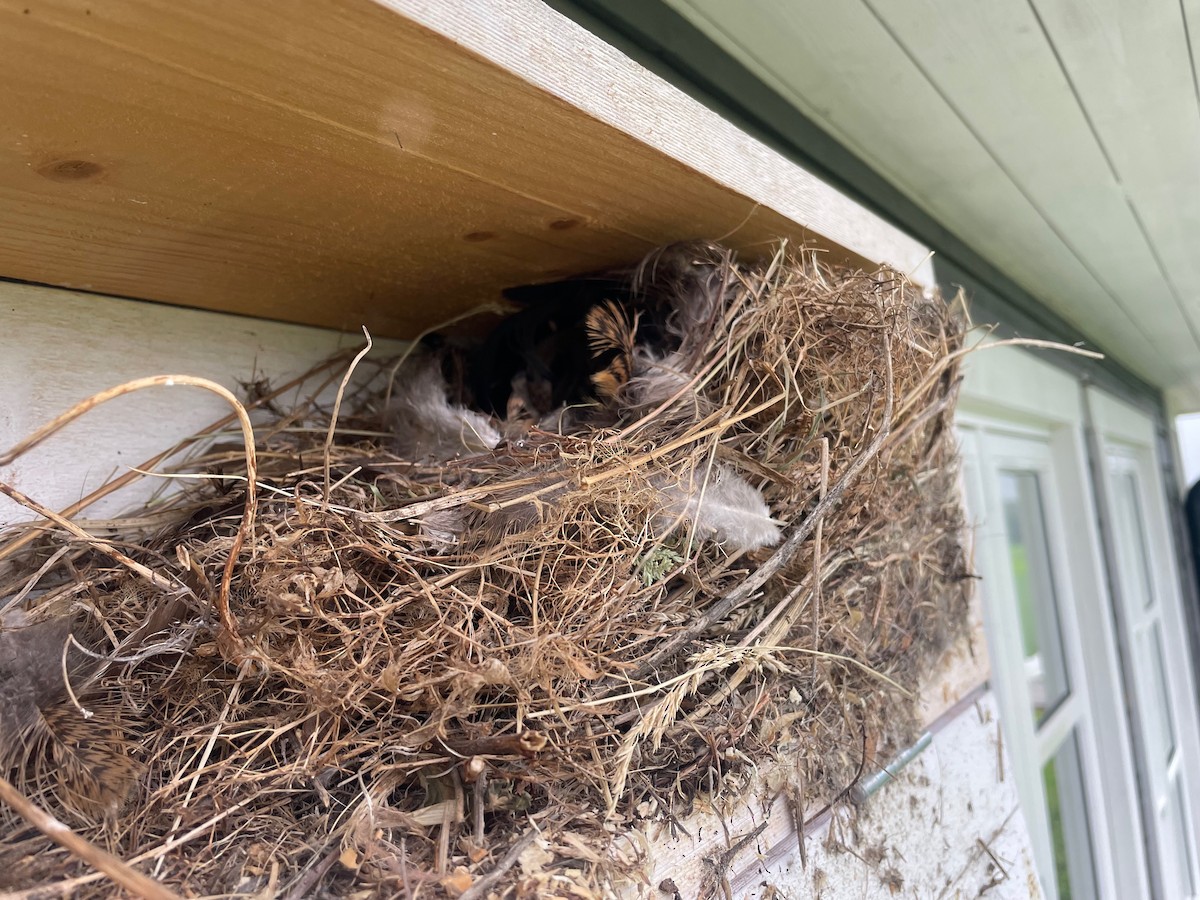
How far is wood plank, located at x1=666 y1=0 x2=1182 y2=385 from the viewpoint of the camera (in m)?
0.84

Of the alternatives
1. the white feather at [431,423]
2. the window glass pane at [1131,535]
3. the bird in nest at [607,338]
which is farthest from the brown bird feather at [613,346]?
the window glass pane at [1131,535]

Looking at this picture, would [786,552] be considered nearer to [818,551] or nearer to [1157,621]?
[818,551]

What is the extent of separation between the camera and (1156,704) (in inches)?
121

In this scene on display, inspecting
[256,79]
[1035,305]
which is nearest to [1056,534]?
[1035,305]

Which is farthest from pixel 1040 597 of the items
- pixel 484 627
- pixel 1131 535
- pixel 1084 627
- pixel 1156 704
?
pixel 484 627

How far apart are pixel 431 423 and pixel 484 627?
28cm

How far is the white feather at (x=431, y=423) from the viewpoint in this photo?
0.62 m

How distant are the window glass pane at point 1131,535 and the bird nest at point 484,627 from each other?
8.81ft

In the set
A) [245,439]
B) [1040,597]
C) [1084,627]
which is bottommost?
[1084,627]

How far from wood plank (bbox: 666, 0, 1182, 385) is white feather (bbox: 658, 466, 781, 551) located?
0.60 meters

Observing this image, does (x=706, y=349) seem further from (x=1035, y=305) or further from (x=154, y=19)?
(x=1035, y=305)

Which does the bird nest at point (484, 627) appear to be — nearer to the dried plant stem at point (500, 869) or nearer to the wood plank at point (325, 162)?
the dried plant stem at point (500, 869)

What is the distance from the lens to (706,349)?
61 cm

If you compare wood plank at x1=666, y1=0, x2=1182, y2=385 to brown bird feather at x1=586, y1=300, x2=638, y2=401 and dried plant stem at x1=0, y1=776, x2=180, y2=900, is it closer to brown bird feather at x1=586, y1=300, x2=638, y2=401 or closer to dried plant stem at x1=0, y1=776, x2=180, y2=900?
brown bird feather at x1=586, y1=300, x2=638, y2=401
